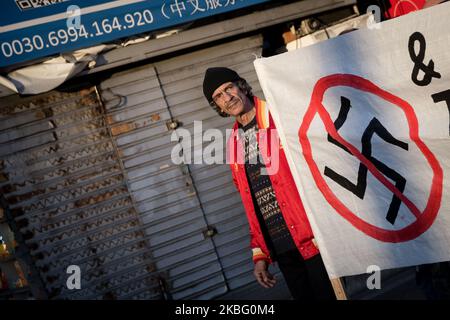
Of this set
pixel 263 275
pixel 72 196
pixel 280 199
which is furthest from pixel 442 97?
pixel 72 196

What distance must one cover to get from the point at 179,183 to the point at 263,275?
3.03 metres

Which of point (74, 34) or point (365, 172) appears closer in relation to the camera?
point (365, 172)

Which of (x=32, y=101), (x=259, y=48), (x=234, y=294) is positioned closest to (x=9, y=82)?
(x=32, y=101)

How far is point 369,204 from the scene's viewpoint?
9.38 ft

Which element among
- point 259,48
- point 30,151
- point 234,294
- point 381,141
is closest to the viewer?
point 381,141

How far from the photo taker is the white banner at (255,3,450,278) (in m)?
2.84

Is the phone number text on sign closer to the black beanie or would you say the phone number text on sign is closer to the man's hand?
the black beanie

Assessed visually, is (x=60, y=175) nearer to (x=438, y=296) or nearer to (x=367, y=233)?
(x=367, y=233)

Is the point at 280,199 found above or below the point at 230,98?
below

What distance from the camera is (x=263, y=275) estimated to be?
136 inches

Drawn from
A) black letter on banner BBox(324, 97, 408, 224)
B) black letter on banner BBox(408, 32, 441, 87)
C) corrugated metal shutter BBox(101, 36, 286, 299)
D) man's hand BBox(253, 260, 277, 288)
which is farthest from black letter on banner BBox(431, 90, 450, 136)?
corrugated metal shutter BBox(101, 36, 286, 299)

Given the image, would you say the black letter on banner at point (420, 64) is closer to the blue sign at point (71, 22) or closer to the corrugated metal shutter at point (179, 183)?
the blue sign at point (71, 22)

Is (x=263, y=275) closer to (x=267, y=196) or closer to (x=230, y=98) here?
(x=267, y=196)

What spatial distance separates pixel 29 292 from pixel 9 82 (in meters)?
2.99
